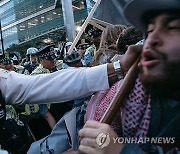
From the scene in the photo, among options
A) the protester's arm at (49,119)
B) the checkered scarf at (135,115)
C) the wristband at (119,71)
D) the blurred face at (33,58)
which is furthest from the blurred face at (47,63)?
the checkered scarf at (135,115)

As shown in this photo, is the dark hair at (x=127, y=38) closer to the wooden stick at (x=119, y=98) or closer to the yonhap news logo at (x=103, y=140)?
the wooden stick at (x=119, y=98)

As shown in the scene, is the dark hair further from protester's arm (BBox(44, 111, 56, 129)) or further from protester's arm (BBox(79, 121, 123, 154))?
protester's arm (BBox(44, 111, 56, 129))

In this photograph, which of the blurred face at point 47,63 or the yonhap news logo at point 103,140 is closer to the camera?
the yonhap news logo at point 103,140

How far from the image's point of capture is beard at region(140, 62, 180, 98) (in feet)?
2.56

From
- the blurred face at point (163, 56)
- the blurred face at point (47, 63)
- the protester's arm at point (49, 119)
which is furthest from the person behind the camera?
the blurred face at point (47, 63)

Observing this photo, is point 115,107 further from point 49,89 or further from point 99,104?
point 49,89

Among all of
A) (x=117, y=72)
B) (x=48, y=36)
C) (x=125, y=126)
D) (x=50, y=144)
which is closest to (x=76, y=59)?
(x=50, y=144)

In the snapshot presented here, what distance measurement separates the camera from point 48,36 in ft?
167

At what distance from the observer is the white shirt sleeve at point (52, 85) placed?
4.52 feet

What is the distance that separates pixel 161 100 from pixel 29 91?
80 centimetres

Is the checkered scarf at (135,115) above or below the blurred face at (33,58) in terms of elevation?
below

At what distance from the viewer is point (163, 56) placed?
786 mm

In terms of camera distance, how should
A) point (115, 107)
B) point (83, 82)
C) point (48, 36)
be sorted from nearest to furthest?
point (115, 107)
point (83, 82)
point (48, 36)

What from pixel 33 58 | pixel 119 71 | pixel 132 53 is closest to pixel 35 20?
pixel 33 58
